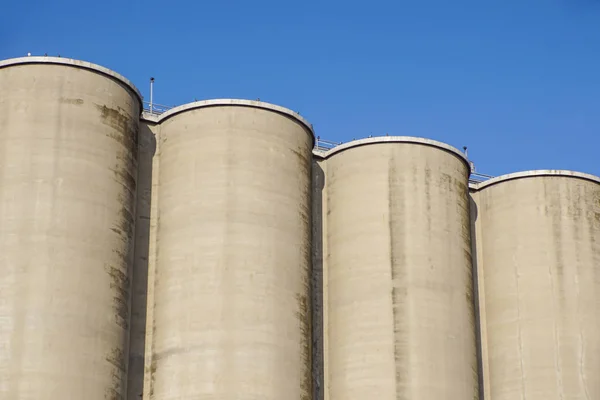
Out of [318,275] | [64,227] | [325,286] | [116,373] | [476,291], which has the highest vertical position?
[476,291]

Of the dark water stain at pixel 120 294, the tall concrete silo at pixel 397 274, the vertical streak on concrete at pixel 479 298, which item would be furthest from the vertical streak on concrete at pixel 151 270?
the vertical streak on concrete at pixel 479 298

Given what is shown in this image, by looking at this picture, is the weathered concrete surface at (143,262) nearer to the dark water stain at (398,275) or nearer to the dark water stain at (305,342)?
the dark water stain at (305,342)

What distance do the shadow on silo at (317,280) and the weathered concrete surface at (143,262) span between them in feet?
21.0

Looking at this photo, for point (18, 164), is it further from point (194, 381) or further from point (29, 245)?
point (194, 381)

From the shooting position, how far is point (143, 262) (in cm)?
4794

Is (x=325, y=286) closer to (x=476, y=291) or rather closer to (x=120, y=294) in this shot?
(x=476, y=291)

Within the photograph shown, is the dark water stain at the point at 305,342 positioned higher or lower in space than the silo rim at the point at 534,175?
lower

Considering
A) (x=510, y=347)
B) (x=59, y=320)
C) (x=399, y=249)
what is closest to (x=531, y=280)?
(x=510, y=347)

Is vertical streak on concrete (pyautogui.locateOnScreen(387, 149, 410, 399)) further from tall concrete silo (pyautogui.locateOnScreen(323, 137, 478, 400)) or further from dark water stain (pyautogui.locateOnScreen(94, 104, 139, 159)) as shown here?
dark water stain (pyautogui.locateOnScreen(94, 104, 139, 159))

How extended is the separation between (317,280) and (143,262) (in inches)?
277

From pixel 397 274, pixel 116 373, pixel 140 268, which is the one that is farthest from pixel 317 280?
pixel 116 373

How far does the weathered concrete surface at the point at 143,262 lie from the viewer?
46.5 meters

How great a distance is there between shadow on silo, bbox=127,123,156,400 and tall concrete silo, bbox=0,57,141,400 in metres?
1.10

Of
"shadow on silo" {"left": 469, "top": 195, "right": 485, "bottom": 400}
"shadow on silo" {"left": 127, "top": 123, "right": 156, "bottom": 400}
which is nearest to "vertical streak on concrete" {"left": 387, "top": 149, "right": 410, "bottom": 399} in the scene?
"shadow on silo" {"left": 469, "top": 195, "right": 485, "bottom": 400}
